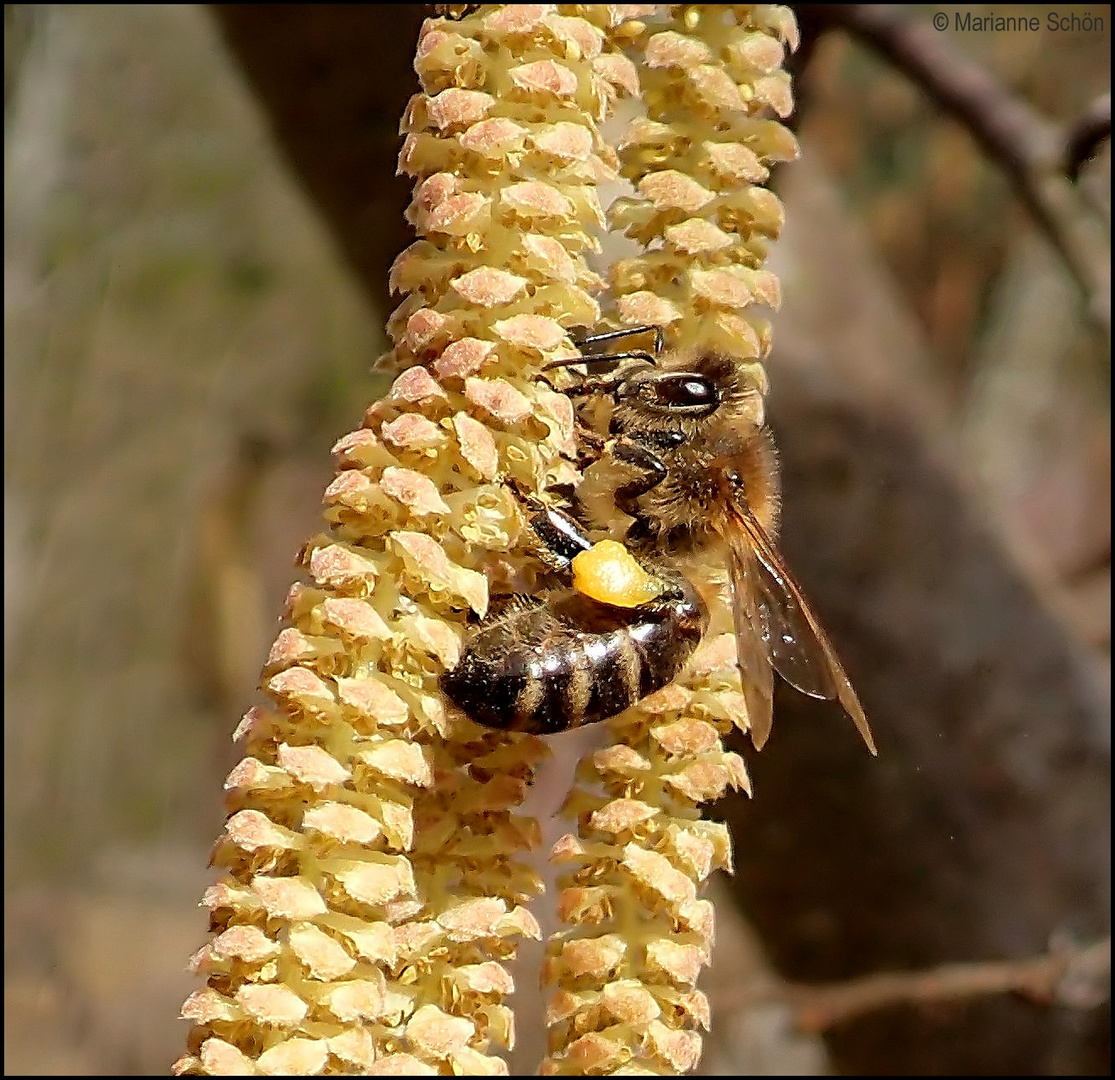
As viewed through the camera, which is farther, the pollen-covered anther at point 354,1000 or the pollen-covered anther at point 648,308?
the pollen-covered anther at point 648,308

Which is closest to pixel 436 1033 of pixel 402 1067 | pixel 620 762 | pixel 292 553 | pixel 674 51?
pixel 402 1067

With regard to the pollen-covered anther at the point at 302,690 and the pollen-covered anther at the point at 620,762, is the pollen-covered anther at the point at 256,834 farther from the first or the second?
the pollen-covered anther at the point at 620,762

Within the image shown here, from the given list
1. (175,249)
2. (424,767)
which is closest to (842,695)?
(424,767)

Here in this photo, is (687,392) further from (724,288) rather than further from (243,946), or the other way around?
(243,946)

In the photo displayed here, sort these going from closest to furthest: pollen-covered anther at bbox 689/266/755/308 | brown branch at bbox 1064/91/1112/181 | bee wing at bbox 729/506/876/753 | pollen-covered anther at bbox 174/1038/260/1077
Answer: pollen-covered anther at bbox 174/1038/260/1077
pollen-covered anther at bbox 689/266/755/308
bee wing at bbox 729/506/876/753
brown branch at bbox 1064/91/1112/181

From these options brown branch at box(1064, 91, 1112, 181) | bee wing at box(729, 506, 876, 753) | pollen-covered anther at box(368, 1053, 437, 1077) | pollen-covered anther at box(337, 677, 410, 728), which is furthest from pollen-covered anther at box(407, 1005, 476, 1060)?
brown branch at box(1064, 91, 1112, 181)

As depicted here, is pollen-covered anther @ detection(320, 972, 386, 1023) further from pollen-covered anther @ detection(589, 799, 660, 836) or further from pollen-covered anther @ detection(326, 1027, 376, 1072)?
pollen-covered anther @ detection(589, 799, 660, 836)

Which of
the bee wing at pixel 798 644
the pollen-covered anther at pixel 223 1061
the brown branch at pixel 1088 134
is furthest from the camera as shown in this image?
the brown branch at pixel 1088 134

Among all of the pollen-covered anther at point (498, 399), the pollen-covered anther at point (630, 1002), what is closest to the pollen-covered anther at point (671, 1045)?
the pollen-covered anther at point (630, 1002)
